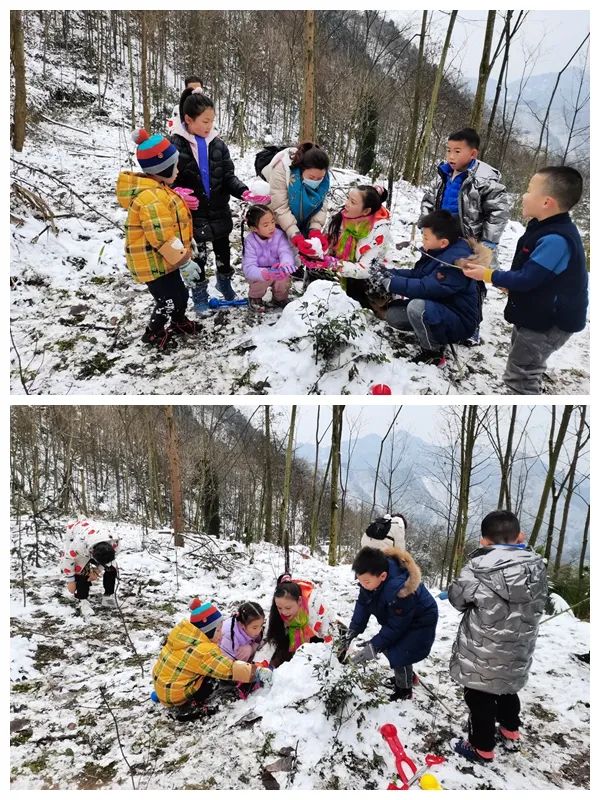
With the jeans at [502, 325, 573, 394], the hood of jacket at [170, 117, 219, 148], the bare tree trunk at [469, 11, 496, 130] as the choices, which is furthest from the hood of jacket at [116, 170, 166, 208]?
the bare tree trunk at [469, 11, 496, 130]

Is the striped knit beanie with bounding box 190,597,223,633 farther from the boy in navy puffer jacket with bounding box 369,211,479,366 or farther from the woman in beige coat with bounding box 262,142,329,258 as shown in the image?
the woman in beige coat with bounding box 262,142,329,258

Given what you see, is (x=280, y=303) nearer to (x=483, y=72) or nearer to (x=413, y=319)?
(x=413, y=319)

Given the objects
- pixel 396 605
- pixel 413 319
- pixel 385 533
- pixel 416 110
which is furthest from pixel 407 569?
pixel 416 110

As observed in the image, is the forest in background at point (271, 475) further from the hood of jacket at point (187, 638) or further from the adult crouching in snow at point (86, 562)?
the hood of jacket at point (187, 638)

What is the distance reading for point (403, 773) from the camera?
101 inches

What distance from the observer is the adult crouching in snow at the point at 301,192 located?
3621 mm

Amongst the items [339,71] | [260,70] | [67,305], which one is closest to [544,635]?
[67,305]

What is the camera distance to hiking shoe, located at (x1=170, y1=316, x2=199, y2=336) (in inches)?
154

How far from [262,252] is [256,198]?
39 cm

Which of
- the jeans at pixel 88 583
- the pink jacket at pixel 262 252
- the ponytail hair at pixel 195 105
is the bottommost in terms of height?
the jeans at pixel 88 583

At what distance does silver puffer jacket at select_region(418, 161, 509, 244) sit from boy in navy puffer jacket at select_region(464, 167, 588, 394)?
691mm

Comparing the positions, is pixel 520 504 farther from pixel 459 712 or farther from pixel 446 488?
pixel 459 712

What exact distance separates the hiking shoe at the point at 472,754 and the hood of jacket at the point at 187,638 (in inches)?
59.3

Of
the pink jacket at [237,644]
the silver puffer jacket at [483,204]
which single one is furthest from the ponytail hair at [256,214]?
the pink jacket at [237,644]
